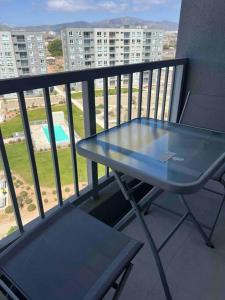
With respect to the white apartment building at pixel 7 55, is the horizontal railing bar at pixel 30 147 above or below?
below

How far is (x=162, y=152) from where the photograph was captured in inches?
48.0

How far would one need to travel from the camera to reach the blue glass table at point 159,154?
96 cm

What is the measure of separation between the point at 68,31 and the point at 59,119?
662 millimetres

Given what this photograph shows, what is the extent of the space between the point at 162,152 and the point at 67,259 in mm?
719

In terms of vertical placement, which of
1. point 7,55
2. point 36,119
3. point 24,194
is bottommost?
point 24,194

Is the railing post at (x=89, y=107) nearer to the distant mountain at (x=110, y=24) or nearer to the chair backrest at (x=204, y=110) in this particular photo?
the distant mountain at (x=110, y=24)

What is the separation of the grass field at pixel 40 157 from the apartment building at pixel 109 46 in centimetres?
37

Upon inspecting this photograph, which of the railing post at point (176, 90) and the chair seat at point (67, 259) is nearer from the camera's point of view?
the chair seat at point (67, 259)

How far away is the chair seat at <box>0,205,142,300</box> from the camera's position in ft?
2.96

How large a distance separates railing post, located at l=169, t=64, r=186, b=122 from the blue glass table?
1.28 metres

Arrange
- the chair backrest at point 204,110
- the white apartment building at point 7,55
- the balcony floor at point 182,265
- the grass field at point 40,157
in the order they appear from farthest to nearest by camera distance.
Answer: the chair backrest at point 204,110 → the balcony floor at point 182,265 → the grass field at point 40,157 → the white apartment building at point 7,55

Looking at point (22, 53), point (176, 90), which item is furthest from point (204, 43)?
point (22, 53)

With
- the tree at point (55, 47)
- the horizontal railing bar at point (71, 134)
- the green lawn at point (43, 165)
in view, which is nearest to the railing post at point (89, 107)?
the horizontal railing bar at point (71, 134)

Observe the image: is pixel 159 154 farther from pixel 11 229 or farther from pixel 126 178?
pixel 11 229
